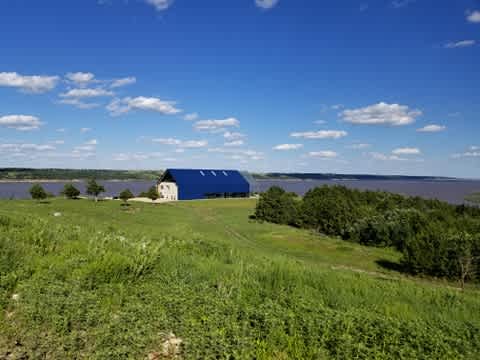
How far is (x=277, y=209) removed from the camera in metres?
40.9

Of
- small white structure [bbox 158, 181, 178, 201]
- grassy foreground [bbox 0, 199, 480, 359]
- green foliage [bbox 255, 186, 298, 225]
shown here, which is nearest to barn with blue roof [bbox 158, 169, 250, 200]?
small white structure [bbox 158, 181, 178, 201]

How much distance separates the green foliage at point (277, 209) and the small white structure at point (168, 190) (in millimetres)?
24581

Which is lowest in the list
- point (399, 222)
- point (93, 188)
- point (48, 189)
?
point (48, 189)

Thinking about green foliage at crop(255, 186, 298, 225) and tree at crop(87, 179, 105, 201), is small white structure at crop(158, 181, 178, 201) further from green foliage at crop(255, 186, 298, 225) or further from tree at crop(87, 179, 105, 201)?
green foliage at crop(255, 186, 298, 225)

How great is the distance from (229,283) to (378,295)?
2038 millimetres

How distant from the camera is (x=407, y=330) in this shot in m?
3.21

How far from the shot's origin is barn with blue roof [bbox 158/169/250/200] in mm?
62000

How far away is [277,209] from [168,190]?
28876 mm

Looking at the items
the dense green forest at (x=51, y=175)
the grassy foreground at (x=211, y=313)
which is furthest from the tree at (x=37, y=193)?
the dense green forest at (x=51, y=175)

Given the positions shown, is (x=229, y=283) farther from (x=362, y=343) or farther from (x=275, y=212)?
(x=275, y=212)

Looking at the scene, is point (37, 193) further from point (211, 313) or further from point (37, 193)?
point (211, 313)

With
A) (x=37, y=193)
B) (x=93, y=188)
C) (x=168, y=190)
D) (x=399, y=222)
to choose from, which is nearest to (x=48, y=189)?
(x=168, y=190)

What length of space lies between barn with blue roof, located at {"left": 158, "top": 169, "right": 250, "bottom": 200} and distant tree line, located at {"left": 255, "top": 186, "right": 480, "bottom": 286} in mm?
24015

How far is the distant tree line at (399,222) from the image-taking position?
1791 cm
